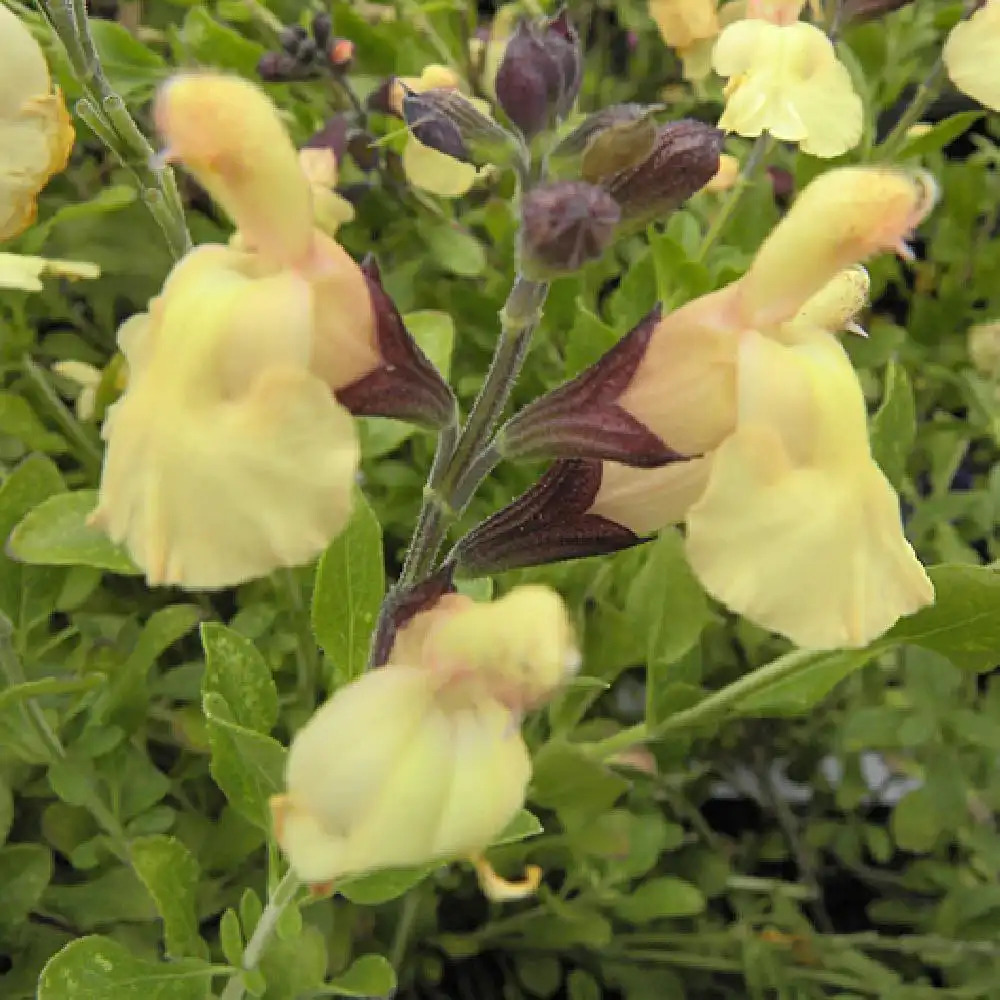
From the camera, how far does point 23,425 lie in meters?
0.81

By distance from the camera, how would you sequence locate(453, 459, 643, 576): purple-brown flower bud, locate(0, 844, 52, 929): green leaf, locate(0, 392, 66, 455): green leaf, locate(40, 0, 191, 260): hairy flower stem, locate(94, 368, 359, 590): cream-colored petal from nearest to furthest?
locate(94, 368, 359, 590): cream-colored petal < locate(453, 459, 643, 576): purple-brown flower bud < locate(40, 0, 191, 260): hairy flower stem < locate(0, 844, 52, 929): green leaf < locate(0, 392, 66, 455): green leaf

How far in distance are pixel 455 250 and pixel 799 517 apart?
2.05 ft

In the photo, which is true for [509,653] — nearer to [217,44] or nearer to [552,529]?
[552,529]

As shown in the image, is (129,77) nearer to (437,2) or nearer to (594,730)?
(437,2)

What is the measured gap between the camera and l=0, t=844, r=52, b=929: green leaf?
0.67 m

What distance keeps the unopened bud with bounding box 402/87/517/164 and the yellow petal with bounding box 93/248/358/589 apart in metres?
0.13

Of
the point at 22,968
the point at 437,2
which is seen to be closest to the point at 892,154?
the point at 437,2

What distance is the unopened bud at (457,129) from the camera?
0.42 meters

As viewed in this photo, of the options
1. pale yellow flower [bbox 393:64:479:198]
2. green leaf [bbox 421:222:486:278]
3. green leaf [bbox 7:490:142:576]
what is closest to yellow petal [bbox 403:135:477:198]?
pale yellow flower [bbox 393:64:479:198]

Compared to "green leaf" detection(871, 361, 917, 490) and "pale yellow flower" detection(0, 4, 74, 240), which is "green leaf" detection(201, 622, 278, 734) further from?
"green leaf" detection(871, 361, 917, 490)

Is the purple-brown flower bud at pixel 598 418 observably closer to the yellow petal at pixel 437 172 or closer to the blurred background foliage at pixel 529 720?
the blurred background foliage at pixel 529 720

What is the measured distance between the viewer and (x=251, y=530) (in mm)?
323

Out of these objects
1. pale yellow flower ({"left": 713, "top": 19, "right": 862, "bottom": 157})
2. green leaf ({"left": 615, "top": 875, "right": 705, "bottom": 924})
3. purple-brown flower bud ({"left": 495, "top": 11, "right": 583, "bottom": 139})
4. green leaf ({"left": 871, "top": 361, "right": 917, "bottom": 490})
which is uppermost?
purple-brown flower bud ({"left": 495, "top": 11, "right": 583, "bottom": 139})

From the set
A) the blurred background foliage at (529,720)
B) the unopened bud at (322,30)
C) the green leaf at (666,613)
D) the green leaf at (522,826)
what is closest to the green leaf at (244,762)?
the blurred background foliage at (529,720)
